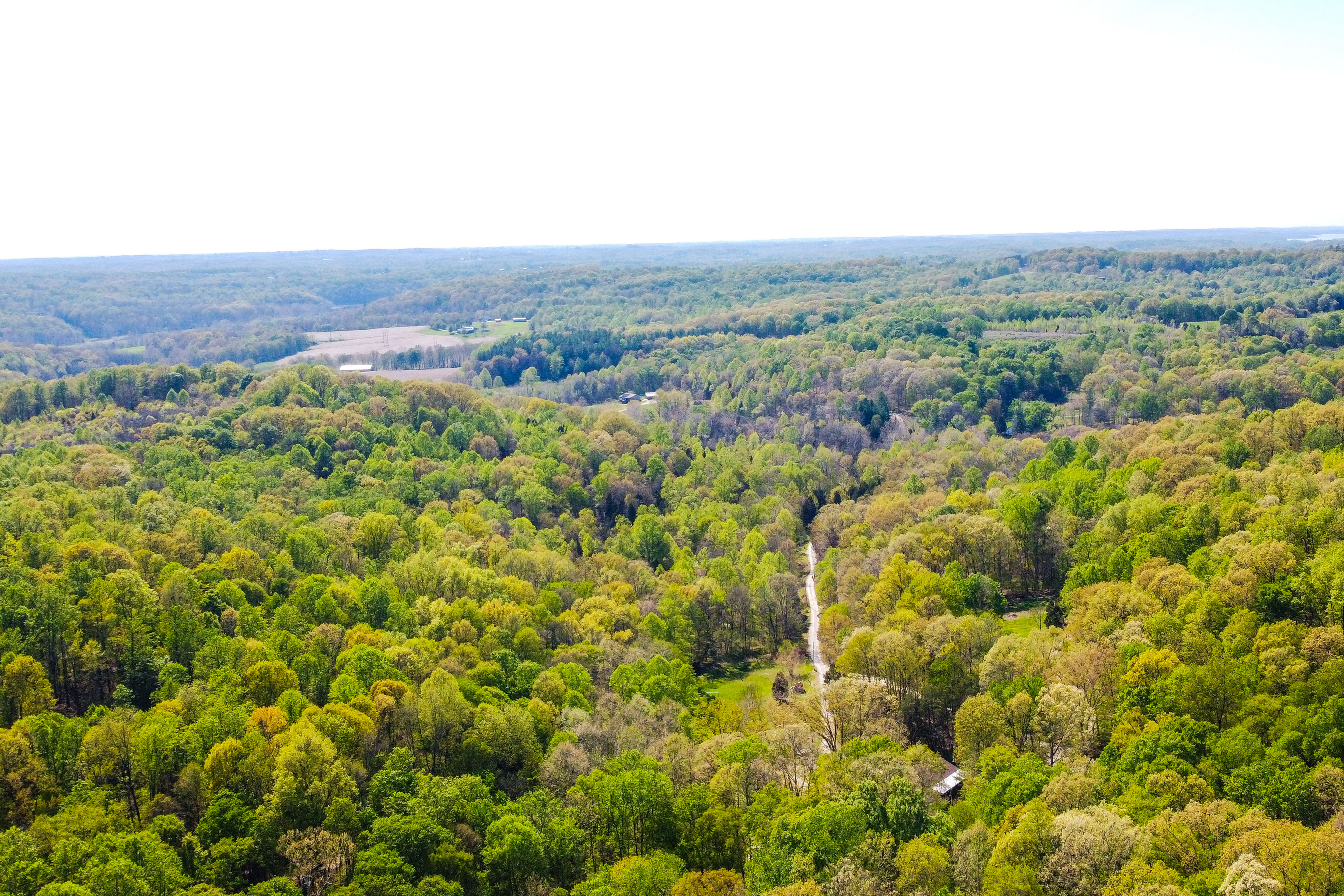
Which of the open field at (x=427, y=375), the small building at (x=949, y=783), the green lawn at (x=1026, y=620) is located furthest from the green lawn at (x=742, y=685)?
the open field at (x=427, y=375)

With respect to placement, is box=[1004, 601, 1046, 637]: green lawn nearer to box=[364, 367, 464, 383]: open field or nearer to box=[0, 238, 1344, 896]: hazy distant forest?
box=[0, 238, 1344, 896]: hazy distant forest

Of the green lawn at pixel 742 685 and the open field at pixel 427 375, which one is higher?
the open field at pixel 427 375

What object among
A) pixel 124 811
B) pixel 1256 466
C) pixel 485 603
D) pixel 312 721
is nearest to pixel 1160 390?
pixel 1256 466

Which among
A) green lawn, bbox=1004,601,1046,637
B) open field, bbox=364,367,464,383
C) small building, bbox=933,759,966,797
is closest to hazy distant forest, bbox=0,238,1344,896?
small building, bbox=933,759,966,797

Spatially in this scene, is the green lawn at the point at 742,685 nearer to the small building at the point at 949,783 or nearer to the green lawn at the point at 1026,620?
the green lawn at the point at 1026,620

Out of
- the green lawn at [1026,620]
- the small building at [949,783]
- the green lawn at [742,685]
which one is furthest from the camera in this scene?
the green lawn at [742,685]

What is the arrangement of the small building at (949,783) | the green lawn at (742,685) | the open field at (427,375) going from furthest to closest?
the open field at (427,375) → the green lawn at (742,685) → the small building at (949,783)

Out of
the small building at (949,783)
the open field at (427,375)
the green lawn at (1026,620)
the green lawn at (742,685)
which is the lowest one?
the green lawn at (742,685)

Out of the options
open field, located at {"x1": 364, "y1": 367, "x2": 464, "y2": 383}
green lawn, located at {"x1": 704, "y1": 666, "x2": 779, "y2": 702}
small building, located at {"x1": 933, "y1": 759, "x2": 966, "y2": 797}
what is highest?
open field, located at {"x1": 364, "y1": 367, "x2": 464, "y2": 383}
